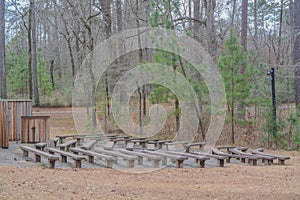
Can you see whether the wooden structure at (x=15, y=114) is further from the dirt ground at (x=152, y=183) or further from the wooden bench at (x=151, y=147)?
the dirt ground at (x=152, y=183)

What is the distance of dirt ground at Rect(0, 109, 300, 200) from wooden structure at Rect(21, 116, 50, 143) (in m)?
3.54

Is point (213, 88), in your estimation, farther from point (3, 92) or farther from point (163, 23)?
point (3, 92)

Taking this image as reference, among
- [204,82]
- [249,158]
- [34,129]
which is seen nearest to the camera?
[249,158]

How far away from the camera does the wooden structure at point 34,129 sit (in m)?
10.7

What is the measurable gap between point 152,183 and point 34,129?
5839 millimetres

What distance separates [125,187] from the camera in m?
5.51

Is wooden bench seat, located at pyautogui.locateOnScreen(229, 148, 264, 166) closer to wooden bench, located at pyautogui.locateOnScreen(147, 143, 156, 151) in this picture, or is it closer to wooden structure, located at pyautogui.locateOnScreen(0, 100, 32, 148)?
wooden bench, located at pyautogui.locateOnScreen(147, 143, 156, 151)

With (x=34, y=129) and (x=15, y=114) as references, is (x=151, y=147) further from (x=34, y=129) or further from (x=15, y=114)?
(x=15, y=114)

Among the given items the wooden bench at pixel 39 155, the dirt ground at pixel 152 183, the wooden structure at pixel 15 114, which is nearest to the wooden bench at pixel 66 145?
the wooden bench at pixel 39 155

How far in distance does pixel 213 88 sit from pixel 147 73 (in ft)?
8.76

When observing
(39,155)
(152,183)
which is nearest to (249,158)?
(152,183)

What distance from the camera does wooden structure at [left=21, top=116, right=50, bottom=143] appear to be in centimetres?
1068

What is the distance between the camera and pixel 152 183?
598 cm

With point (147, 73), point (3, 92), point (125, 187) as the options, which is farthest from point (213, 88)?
point (3, 92)
